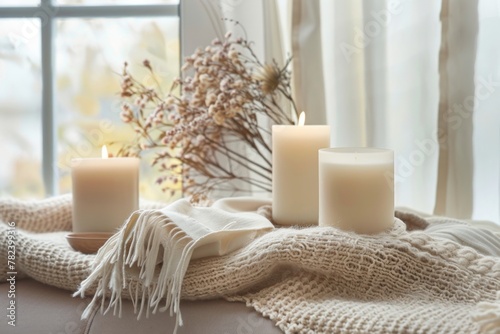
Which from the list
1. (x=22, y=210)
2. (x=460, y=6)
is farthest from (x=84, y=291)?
(x=460, y=6)

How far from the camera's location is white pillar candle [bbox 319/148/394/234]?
95cm

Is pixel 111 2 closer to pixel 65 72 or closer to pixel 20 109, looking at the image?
pixel 65 72

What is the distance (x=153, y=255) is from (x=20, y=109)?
1.02 meters

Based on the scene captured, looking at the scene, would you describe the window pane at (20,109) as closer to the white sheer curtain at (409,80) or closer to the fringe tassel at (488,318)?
the white sheer curtain at (409,80)

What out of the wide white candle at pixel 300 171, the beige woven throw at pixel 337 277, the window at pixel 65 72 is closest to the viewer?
the beige woven throw at pixel 337 277

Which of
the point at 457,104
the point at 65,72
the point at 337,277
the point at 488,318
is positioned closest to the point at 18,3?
the point at 65,72

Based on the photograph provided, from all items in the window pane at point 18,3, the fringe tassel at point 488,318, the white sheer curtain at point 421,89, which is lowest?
the fringe tassel at point 488,318

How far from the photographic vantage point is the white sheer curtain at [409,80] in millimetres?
1328

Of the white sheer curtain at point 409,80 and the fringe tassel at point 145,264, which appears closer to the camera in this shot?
the fringe tassel at point 145,264

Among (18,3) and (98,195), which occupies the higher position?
(18,3)

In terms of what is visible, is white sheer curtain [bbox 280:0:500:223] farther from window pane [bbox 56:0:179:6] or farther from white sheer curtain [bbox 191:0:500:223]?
window pane [bbox 56:0:179:6]

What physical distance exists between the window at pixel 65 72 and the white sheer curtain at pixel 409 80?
0.92 feet

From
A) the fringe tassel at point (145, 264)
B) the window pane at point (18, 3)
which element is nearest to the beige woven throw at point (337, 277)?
the fringe tassel at point (145, 264)

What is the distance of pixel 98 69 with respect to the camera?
1.73 meters
